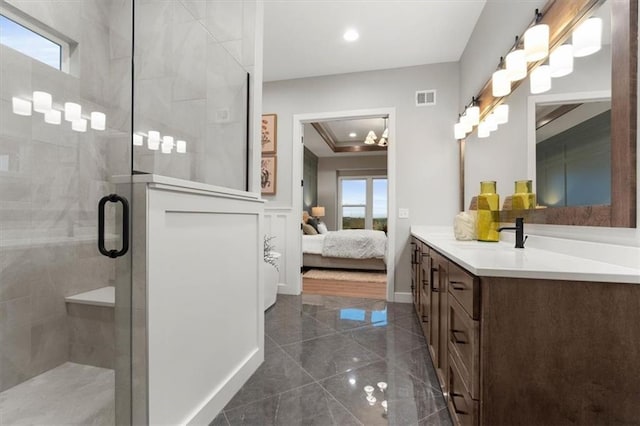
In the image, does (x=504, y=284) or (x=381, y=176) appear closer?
(x=504, y=284)

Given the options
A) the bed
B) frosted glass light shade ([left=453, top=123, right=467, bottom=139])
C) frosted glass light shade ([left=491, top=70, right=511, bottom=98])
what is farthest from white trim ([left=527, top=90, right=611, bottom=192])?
the bed

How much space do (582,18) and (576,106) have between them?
392 millimetres

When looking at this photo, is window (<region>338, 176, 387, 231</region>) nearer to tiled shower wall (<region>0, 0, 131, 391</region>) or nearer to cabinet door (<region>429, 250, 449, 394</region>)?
cabinet door (<region>429, 250, 449, 394</region>)

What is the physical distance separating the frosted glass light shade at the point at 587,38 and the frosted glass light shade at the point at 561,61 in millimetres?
39

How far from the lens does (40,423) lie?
4.44ft

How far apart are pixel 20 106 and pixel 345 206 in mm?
7711

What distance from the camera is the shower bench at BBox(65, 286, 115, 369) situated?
1.71 meters

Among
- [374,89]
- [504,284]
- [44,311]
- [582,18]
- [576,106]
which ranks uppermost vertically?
[374,89]

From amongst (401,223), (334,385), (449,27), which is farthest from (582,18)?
(401,223)

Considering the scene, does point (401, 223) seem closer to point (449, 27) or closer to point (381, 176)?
point (449, 27)

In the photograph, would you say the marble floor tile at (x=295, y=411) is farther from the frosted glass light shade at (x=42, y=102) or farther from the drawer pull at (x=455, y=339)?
the frosted glass light shade at (x=42, y=102)

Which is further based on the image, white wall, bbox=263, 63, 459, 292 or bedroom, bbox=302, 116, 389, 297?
bedroom, bbox=302, 116, 389, 297

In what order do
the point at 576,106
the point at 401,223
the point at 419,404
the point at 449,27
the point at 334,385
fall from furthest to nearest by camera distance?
1. the point at 401,223
2. the point at 449,27
3. the point at 334,385
4. the point at 419,404
5. the point at 576,106

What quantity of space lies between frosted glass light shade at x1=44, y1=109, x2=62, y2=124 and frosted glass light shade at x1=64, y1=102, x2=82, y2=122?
0.04 metres
